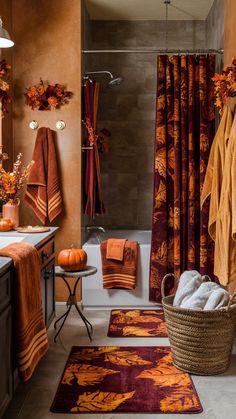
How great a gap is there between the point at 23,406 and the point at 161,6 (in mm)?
3652

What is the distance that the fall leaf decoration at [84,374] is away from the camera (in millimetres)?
2703

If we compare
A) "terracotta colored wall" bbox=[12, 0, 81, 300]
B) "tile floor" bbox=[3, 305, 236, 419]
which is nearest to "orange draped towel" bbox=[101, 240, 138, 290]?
"terracotta colored wall" bbox=[12, 0, 81, 300]

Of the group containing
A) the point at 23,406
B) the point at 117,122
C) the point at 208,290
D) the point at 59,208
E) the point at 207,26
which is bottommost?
the point at 23,406

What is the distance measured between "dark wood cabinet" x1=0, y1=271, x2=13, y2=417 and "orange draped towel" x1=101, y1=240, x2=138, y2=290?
6.52 ft

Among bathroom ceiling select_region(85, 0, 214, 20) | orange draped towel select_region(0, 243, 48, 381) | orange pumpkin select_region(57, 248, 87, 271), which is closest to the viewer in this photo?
orange draped towel select_region(0, 243, 48, 381)

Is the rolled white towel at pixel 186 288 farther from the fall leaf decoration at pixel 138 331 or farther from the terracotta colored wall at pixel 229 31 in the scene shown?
the terracotta colored wall at pixel 229 31

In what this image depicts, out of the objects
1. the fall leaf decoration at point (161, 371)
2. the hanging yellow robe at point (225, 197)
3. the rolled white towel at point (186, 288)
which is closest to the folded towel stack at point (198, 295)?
the rolled white towel at point (186, 288)

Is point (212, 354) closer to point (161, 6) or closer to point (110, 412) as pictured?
point (110, 412)

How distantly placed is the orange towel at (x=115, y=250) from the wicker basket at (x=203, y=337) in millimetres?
1260

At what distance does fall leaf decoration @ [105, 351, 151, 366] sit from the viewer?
2990mm

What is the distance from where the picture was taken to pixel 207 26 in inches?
189

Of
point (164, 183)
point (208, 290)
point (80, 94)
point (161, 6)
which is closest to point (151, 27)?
point (161, 6)

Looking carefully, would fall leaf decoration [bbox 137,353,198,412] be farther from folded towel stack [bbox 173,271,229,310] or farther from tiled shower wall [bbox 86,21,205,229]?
tiled shower wall [bbox 86,21,205,229]

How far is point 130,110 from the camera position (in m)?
4.96
